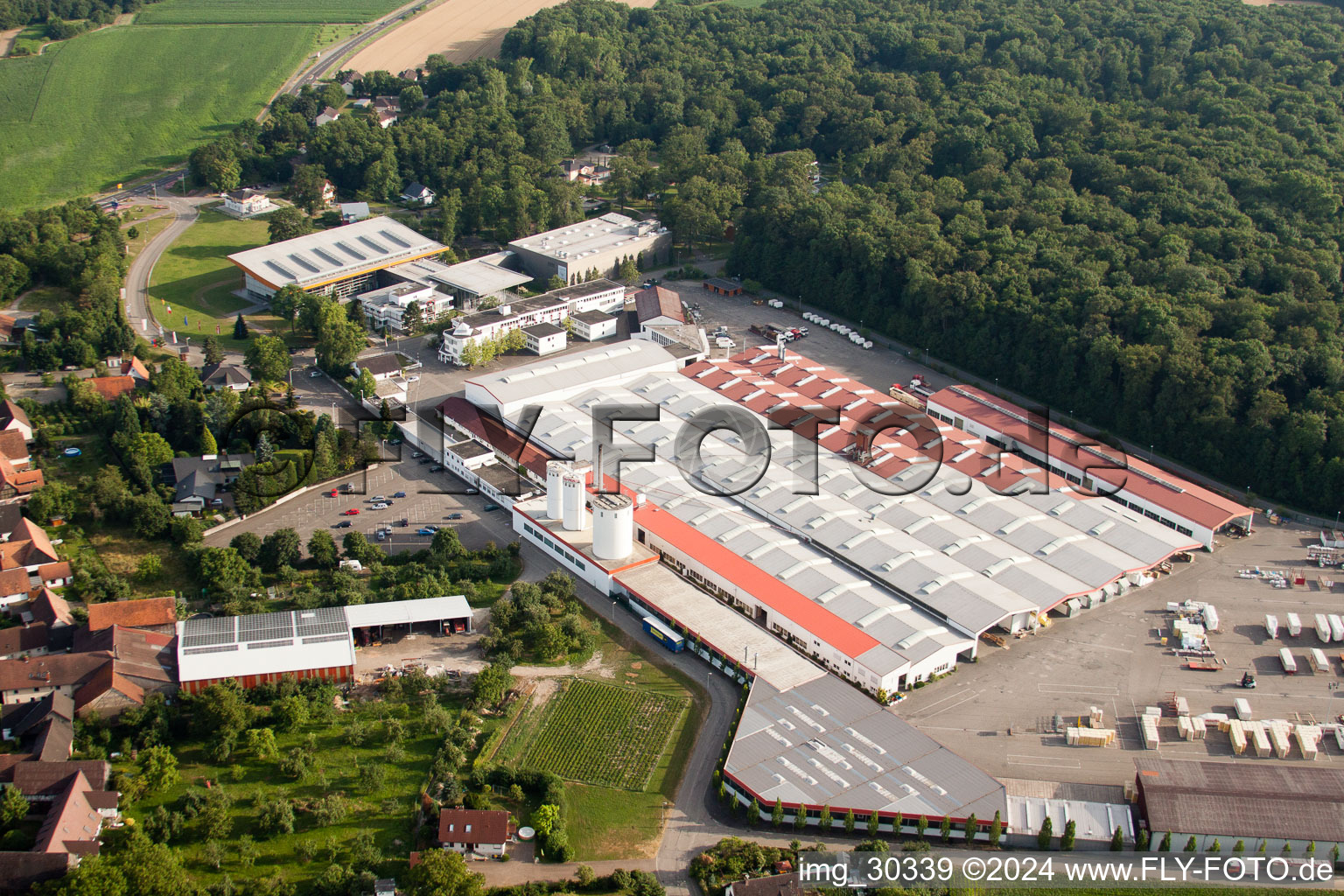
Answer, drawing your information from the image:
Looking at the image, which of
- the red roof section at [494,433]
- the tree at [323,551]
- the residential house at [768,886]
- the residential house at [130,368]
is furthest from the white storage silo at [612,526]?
the residential house at [130,368]

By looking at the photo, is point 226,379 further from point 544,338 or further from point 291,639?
point 291,639

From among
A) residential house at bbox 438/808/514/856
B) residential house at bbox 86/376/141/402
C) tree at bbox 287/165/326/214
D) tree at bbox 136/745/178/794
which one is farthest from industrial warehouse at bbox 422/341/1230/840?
tree at bbox 287/165/326/214

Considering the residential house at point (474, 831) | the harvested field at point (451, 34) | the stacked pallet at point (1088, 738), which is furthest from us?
the harvested field at point (451, 34)

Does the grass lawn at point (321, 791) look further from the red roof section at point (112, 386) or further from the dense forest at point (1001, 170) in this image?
the dense forest at point (1001, 170)

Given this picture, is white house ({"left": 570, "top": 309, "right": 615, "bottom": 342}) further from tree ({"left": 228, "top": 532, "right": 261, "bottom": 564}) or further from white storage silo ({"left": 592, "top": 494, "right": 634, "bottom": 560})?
tree ({"left": 228, "top": 532, "right": 261, "bottom": 564})

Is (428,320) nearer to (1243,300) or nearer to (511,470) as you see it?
(511,470)
